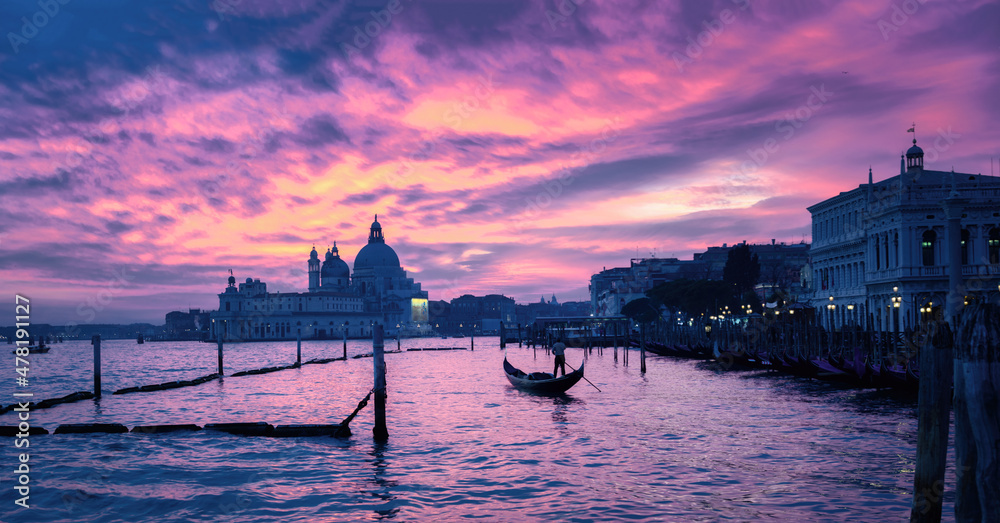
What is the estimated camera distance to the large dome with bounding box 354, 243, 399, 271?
6939 inches

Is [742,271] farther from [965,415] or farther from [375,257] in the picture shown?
[375,257]

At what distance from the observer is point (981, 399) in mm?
5480

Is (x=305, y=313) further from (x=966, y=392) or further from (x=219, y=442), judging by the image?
(x=966, y=392)

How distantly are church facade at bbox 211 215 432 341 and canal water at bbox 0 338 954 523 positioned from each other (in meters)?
129

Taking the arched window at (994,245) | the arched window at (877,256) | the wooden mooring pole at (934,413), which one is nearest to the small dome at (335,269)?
the arched window at (877,256)

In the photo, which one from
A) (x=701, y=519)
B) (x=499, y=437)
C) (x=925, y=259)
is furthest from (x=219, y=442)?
(x=925, y=259)

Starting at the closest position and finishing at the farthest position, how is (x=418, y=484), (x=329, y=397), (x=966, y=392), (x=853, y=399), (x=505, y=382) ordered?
(x=966, y=392)
(x=418, y=484)
(x=853, y=399)
(x=329, y=397)
(x=505, y=382)

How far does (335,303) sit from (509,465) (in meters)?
153

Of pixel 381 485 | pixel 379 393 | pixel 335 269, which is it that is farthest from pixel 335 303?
pixel 381 485

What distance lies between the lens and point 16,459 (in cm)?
1347

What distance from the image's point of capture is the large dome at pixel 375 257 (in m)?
176

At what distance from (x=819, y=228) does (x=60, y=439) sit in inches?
1921

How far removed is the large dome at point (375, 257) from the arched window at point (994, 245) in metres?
145

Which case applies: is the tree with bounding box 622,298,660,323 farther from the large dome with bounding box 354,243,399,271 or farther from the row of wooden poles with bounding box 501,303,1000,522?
the row of wooden poles with bounding box 501,303,1000,522
